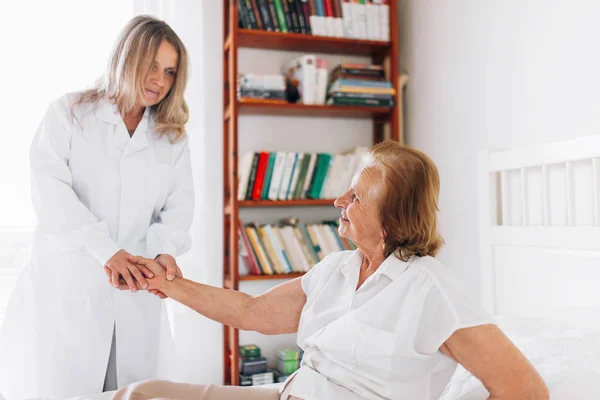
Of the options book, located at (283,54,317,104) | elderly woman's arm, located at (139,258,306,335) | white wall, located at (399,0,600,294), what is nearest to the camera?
elderly woman's arm, located at (139,258,306,335)

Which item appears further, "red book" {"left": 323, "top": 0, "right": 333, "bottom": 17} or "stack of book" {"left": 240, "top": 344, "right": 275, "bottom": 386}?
"red book" {"left": 323, "top": 0, "right": 333, "bottom": 17}

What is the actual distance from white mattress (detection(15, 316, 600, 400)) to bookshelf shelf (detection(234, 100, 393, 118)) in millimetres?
1515

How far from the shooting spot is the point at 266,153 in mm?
2734

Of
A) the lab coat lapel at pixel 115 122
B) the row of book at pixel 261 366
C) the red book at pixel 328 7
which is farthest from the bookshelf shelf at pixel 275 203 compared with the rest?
the lab coat lapel at pixel 115 122

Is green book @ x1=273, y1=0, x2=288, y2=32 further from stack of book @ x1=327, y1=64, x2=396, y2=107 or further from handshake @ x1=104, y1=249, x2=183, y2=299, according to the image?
handshake @ x1=104, y1=249, x2=183, y2=299

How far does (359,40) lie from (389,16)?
0.74 ft

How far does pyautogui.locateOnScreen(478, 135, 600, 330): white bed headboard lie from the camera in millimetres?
1712

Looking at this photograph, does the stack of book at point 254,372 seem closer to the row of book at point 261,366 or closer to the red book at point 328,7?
the row of book at point 261,366

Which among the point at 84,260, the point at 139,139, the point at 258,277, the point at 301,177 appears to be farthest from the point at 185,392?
the point at 301,177

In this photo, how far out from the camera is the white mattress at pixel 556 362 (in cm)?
122

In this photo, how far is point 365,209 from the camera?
1.29 metres

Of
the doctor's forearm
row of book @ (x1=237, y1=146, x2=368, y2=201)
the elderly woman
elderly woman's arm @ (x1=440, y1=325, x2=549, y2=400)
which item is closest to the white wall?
row of book @ (x1=237, y1=146, x2=368, y2=201)

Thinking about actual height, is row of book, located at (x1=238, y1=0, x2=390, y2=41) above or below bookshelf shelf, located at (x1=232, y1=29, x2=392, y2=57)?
above

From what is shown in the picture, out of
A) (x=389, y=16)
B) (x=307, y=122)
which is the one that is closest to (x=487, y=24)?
(x=389, y=16)
